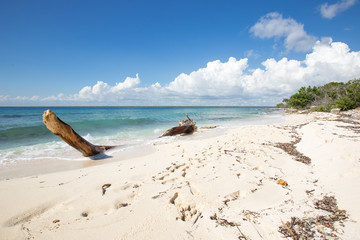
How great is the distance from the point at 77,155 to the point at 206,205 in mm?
6746

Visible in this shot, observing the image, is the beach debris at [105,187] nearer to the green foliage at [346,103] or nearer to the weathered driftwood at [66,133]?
the weathered driftwood at [66,133]

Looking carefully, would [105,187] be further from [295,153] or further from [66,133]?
[295,153]

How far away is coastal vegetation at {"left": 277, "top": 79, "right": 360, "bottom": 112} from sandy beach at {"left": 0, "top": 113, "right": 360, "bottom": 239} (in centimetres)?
3383

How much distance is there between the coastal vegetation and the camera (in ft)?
87.2

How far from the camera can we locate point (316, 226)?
190cm

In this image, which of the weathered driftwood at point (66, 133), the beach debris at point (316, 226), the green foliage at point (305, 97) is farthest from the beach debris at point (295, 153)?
the green foliage at point (305, 97)

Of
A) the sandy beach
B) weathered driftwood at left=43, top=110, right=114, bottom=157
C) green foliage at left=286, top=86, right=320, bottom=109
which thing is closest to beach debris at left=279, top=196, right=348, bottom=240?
the sandy beach

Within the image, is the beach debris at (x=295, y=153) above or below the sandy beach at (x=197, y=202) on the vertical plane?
below

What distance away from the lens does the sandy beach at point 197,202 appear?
1.97 meters

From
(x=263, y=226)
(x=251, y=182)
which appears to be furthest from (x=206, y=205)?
(x=251, y=182)

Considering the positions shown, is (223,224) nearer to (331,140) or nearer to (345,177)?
(345,177)

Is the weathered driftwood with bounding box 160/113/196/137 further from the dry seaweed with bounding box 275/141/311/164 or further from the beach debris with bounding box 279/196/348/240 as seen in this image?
the beach debris with bounding box 279/196/348/240

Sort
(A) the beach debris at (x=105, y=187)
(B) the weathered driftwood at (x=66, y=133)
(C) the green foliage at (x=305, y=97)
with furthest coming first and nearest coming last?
(C) the green foliage at (x=305, y=97), (B) the weathered driftwood at (x=66, y=133), (A) the beach debris at (x=105, y=187)

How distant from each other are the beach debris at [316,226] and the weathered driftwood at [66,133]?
21.9ft
